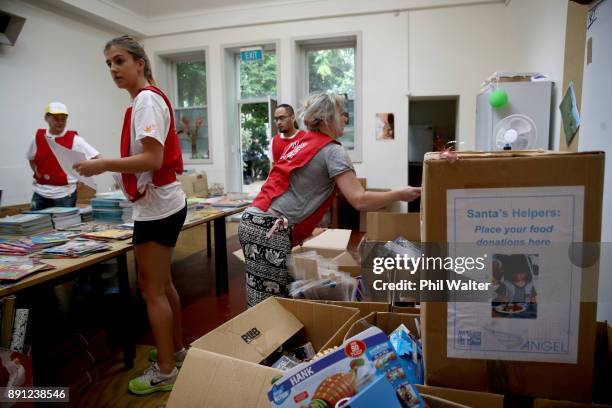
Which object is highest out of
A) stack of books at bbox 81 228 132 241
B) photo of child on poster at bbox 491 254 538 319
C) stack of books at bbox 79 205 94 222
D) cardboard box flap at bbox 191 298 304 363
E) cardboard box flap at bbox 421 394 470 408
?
photo of child on poster at bbox 491 254 538 319

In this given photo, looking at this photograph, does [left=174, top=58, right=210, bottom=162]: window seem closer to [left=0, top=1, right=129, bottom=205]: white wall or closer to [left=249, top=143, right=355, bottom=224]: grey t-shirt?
[left=0, top=1, right=129, bottom=205]: white wall

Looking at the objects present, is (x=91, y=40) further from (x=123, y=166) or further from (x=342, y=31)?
(x=123, y=166)

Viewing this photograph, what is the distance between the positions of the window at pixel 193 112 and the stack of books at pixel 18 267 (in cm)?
508

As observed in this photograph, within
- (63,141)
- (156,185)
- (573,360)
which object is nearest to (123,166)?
(156,185)

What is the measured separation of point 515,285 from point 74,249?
6.05ft

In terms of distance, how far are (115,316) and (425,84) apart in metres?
4.88

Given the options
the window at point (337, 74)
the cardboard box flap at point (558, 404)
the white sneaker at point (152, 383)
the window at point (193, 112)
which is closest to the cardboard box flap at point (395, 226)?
the white sneaker at point (152, 383)

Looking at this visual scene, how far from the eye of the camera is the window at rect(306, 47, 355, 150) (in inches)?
237

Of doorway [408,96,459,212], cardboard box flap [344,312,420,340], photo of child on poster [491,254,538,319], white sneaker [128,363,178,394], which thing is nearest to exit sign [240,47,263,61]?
doorway [408,96,459,212]

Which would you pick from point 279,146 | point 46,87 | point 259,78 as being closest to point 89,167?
point 279,146

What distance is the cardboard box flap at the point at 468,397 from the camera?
70 centimetres

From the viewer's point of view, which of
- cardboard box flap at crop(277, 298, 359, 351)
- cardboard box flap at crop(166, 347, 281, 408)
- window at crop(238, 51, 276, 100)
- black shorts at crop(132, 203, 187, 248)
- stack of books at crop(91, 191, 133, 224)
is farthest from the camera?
window at crop(238, 51, 276, 100)

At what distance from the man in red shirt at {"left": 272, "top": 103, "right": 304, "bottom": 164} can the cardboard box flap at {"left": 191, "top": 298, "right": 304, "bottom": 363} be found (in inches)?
108

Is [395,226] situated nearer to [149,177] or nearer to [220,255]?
[149,177]
